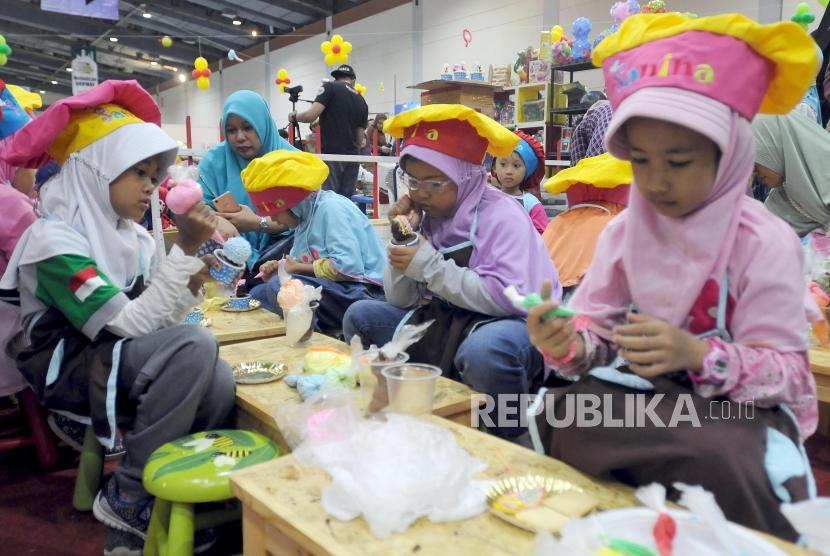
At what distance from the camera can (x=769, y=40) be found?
111cm

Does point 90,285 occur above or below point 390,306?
above

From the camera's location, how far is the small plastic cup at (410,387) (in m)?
1.46

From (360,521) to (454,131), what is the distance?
145 cm

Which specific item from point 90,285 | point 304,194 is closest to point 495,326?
point 90,285

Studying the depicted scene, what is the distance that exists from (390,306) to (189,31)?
13.9 meters

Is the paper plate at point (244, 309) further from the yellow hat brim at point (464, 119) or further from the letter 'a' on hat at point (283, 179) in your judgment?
the yellow hat brim at point (464, 119)

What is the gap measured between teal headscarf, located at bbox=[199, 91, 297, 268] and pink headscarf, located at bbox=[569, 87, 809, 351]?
2.54m

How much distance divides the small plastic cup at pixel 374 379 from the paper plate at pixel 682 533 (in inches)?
27.5

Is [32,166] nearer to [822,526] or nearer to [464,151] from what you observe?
[464,151]

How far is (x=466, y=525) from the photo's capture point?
98 cm

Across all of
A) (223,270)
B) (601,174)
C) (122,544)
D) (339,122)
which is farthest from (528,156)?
(122,544)

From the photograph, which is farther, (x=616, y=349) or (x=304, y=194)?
(x=304, y=194)

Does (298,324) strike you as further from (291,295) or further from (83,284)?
(83,284)

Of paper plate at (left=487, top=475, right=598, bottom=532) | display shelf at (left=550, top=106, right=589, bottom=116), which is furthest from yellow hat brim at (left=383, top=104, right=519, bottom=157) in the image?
display shelf at (left=550, top=106, right=589, bottom=116)
